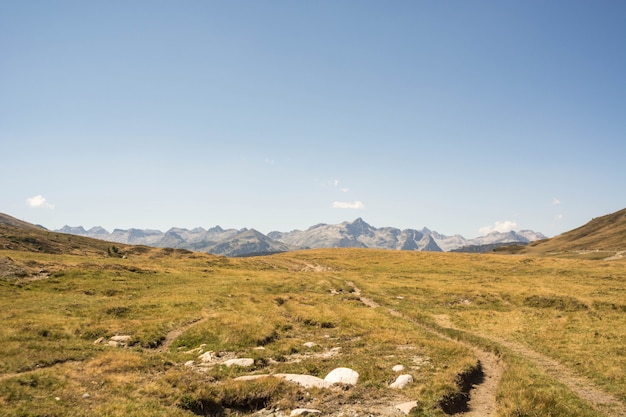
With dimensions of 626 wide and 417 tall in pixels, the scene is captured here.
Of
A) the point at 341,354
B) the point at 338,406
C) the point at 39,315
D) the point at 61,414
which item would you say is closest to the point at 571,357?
the point at 341,354

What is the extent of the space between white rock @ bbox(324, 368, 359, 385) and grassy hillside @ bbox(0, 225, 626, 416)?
1.42ft

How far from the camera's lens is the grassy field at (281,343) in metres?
16.1

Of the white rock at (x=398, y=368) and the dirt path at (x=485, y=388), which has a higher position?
the white rock at (x=398, y=368)

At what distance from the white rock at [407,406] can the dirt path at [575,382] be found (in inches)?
368

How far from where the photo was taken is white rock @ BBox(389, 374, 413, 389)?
1833 centimetres

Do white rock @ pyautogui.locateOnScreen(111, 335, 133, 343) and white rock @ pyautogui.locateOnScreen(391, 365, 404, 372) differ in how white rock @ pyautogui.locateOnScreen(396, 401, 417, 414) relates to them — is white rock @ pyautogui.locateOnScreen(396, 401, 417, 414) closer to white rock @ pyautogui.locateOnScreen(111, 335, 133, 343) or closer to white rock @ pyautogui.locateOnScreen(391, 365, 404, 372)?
white rock @ pyautogui.locateOnScreen(391, 365, 404, 372)

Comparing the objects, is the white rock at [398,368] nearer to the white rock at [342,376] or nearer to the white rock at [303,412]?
the white rock at [342,376]

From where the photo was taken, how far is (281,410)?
15.7 metres

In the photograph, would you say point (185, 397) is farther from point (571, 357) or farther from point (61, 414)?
point (571, 357)

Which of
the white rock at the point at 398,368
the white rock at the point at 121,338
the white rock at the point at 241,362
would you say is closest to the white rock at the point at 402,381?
the white rock at the point at 398,368

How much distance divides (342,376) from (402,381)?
10.8 feet

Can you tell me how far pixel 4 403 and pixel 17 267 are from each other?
2164 inches

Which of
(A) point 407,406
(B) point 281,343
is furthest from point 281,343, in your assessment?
(A) point 407,406

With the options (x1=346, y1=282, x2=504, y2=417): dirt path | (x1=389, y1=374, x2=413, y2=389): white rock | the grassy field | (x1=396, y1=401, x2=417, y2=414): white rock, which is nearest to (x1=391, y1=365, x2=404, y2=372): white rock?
the grassy field
